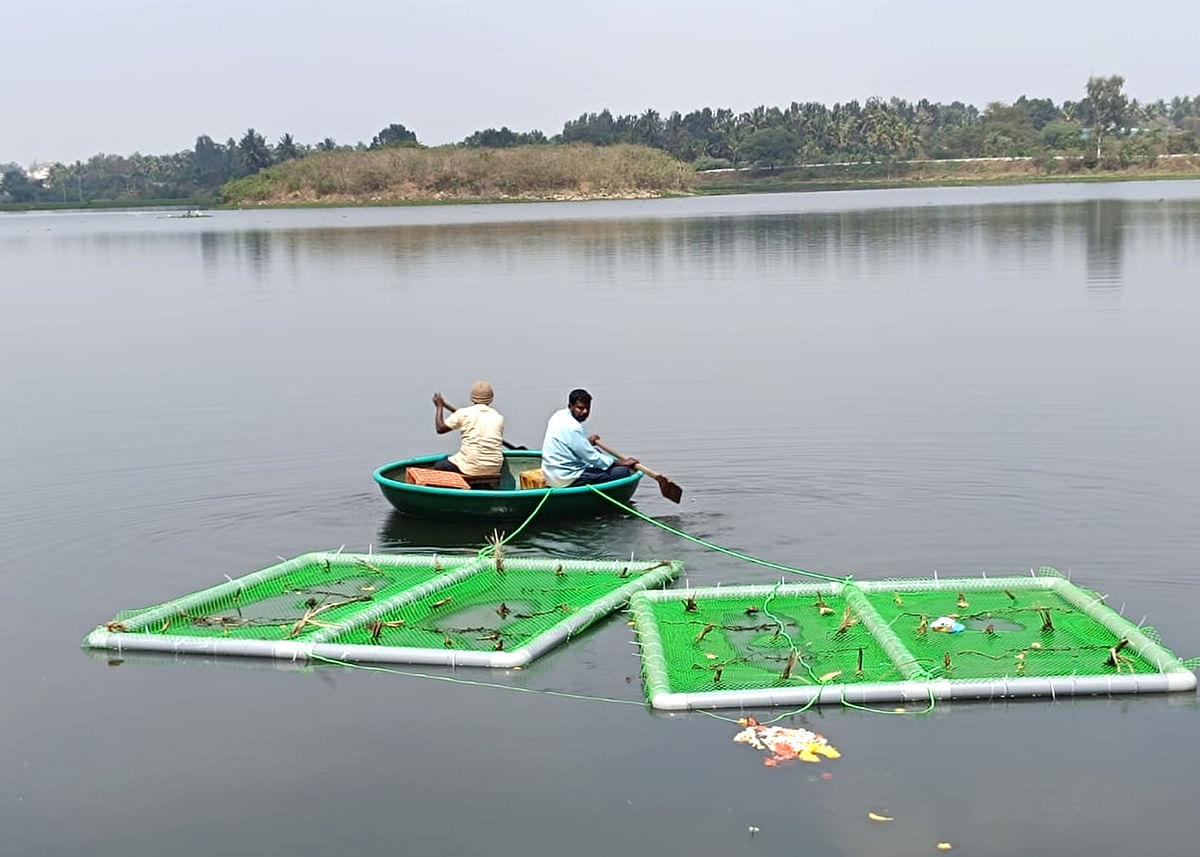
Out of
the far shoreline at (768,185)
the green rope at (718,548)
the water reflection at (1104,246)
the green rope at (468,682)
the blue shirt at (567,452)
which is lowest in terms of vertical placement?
the green rope at (468,682)

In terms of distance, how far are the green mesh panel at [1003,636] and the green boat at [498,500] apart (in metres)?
3.47

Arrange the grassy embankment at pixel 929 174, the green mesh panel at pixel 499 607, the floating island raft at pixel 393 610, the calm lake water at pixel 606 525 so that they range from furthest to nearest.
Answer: the grassy embankment at pixel 929 174, the green mesh panel at pixel 499 607, the floating island raft at pixel 393 610, the calm lake water at pixel 606 525

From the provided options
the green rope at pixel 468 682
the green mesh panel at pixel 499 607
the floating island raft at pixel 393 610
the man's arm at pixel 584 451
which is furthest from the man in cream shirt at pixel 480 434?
the green rope at pixel 468 682

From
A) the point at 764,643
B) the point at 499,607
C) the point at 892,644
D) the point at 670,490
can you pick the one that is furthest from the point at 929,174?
the point at 892,644

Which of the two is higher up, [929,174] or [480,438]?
[929,174]

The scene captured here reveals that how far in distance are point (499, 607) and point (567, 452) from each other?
2.85m

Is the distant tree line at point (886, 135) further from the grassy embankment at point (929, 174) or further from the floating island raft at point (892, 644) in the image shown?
the floating island raft at point (892, 644)

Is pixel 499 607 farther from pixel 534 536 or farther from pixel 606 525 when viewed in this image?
pixel 606 525

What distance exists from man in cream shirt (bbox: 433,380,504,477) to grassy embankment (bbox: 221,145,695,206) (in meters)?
113

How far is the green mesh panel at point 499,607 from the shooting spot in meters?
10.8

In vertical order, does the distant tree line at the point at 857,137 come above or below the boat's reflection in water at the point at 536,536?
above

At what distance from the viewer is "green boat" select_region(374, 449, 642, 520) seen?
45.5ft

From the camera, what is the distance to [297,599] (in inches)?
473

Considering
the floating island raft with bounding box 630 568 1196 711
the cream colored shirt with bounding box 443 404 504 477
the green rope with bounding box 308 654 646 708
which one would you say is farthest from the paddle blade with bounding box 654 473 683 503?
the green rope with bounding box 308 654 646 708
